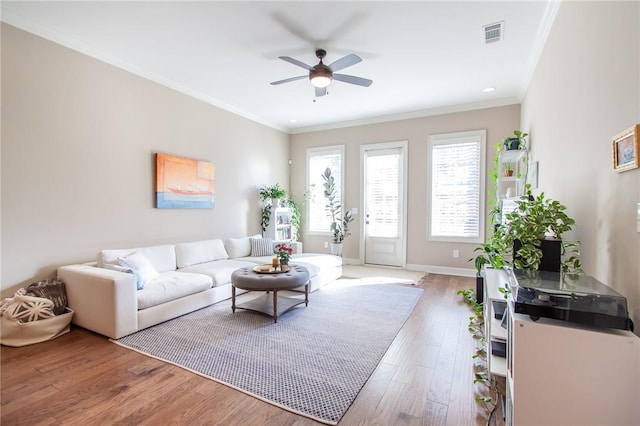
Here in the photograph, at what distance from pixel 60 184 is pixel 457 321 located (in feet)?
14.4

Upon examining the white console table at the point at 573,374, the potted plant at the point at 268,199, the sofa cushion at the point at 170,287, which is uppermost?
the potted plant at the point at 268,199

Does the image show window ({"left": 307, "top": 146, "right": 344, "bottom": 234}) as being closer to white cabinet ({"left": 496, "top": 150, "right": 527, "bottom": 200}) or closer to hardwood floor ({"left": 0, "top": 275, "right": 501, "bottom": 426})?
white cabinet ({"left": 496, "top": 150, "right": 527, "bottom": 200})

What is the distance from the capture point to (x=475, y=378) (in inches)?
83.8

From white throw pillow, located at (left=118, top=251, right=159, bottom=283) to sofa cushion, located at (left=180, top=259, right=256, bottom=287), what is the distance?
54 centimetres

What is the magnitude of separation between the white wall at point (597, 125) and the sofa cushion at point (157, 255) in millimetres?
4017

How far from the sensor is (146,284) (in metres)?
3.16

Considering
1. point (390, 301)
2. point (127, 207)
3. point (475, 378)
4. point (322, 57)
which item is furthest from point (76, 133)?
point (475, 378)

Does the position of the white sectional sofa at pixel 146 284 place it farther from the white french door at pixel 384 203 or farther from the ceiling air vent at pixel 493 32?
the ceiling air vent at pixel 493 32

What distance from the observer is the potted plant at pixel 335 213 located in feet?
20.1

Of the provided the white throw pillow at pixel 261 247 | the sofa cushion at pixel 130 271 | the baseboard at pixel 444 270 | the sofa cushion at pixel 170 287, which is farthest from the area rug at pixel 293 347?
the baseboard at pixel 444 270

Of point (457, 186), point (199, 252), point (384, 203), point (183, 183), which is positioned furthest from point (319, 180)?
point (199, 252)

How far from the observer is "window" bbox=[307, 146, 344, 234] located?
21.1ft

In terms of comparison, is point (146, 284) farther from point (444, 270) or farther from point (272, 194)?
point (444, 270)

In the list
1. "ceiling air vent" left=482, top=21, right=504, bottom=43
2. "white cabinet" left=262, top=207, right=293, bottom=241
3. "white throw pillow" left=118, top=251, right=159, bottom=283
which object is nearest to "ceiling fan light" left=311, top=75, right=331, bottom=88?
"ceiling air vent" left=482, top=21, right=504, bottom=43
